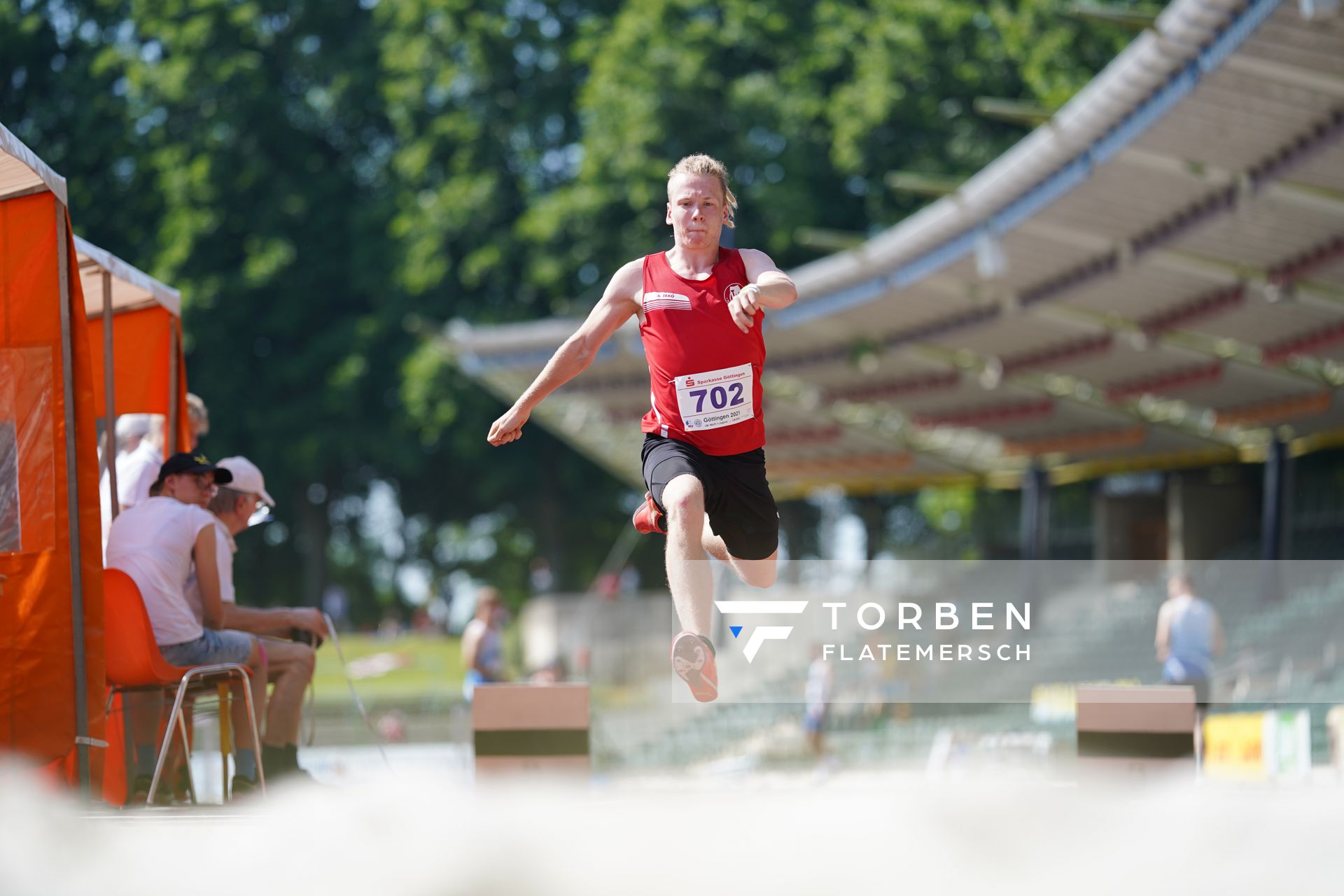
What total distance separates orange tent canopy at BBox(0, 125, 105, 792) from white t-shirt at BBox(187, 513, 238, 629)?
1089mm

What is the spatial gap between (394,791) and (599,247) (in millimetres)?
30486

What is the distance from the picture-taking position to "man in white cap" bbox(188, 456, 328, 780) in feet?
24.7

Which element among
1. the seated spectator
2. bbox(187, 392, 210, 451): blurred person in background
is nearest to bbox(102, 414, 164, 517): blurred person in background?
bbox(187, 392, 210, 451): blurred person in background

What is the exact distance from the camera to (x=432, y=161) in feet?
121

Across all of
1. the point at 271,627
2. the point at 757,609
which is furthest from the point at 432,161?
the point at 757,609

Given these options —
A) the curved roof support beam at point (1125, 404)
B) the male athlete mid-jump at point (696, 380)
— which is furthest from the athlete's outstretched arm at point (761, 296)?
the curved roof support beam at point (1125, 404)

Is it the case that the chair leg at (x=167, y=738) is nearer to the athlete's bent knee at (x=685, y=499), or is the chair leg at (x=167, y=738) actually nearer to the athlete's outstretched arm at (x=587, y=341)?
the athlete's outstretched arm at (x=587, y=341)

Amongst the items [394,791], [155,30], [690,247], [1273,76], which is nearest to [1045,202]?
[1273,76]

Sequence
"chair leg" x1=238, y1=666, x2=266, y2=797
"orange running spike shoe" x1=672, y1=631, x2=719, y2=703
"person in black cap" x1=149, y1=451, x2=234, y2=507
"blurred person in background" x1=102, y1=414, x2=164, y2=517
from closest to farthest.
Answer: "orange running spike shoe" x1=672, y1=631, x2=719, y2=703 → "chair leg" x1=238, y1=666, x2=266, y2=797 → "person in black cap" x1=149, y1=451, x2=234, y2=507 → "blurred person in background" x1=102, y1=414, x2=164, y2=517

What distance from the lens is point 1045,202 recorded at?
18.3 m

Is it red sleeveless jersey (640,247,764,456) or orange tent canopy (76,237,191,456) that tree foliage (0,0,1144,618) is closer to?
orange tent canopy (76,237,191,456)

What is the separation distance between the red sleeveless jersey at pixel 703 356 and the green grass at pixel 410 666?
14061 millimetres

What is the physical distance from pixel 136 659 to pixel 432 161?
1224 inches

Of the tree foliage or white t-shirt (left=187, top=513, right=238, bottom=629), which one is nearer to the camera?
white t-shirt (left=187, top=513, right=238, bottom=629)
